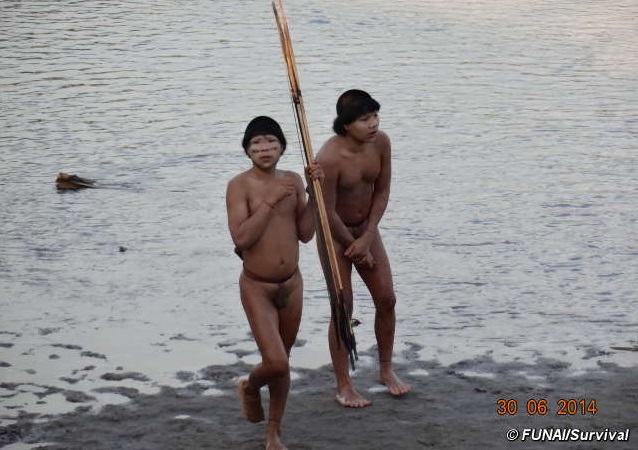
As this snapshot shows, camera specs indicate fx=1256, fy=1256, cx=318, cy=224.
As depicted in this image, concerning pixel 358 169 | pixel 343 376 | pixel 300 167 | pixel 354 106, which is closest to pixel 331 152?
pixel 358 169

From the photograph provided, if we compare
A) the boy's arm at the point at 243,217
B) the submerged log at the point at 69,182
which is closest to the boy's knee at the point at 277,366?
the boy's arm at the point at 243,217

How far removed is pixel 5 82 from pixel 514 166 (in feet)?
19.7

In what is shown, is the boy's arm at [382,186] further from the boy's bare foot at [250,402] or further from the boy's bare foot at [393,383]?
the boy's bare foot at [250,402]

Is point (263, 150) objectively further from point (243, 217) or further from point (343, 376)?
point (343, 376)

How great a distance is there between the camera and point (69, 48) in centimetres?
1496

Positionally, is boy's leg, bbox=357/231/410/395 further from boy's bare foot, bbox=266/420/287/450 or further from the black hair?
the black hair

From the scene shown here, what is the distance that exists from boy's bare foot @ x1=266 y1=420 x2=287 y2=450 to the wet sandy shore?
108mm

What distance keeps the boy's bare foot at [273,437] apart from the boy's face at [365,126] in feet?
4.58

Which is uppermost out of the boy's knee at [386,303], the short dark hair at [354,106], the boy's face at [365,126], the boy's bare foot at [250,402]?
the short dark hair at [354,106]

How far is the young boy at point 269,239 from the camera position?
526 centimetres

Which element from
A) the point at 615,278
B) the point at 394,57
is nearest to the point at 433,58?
the point at 394,57

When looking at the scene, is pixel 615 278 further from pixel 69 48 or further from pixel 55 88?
pixel 69 48

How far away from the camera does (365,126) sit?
5.77 meters

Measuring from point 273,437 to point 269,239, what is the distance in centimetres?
84
